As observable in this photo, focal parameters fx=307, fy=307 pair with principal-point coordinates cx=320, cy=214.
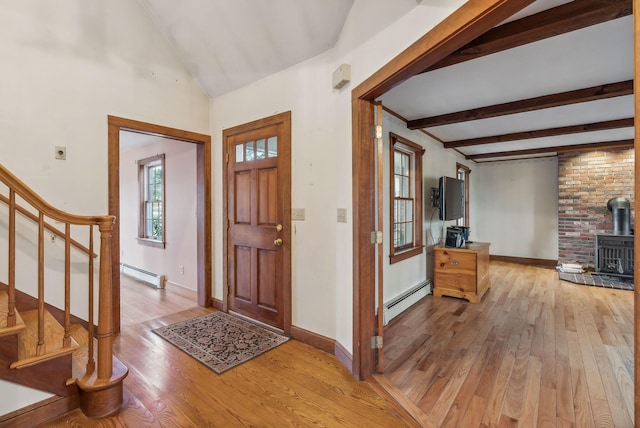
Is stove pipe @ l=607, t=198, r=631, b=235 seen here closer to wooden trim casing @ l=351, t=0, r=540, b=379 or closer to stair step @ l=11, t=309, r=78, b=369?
wooden trim casing @ l=351, t=0, r=540, b=379

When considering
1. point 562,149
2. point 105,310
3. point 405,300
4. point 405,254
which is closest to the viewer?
point 105,310

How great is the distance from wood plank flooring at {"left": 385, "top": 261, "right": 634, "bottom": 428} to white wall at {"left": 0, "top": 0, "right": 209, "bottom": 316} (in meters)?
3.07

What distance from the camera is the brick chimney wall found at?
571cm

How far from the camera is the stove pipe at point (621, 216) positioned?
544 cm

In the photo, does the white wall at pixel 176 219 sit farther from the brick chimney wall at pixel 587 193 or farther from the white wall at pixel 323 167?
the brick chimney wall at pixel 587 193

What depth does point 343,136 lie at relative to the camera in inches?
95.4

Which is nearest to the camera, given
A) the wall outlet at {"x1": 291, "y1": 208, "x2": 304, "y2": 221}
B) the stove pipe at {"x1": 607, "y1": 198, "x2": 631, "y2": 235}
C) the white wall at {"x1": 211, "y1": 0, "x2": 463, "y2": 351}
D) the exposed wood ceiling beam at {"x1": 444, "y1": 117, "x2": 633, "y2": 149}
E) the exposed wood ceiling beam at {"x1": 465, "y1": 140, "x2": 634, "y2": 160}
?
the white wall at {"x1": 211, "y1": 0, "x2": 463, "y2": 351}

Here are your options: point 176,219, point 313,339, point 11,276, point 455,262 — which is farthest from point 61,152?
point 455,262

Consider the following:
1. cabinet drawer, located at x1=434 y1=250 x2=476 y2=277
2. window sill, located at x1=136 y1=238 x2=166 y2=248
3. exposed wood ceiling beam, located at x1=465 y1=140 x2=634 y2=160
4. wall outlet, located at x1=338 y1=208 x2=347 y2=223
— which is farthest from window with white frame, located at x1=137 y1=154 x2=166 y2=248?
exposed wood ceiling beam, located at x1=465 y1=140 x2=634 y2=160

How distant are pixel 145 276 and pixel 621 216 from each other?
27.2 ft

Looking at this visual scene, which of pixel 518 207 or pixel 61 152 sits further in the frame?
pixel 518 207

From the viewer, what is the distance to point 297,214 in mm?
2898

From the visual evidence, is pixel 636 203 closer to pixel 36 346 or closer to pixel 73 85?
pixel 36 346

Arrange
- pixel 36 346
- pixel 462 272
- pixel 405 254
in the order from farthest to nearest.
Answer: pixel 462 272, pixel 405 254, pixel 36 346
